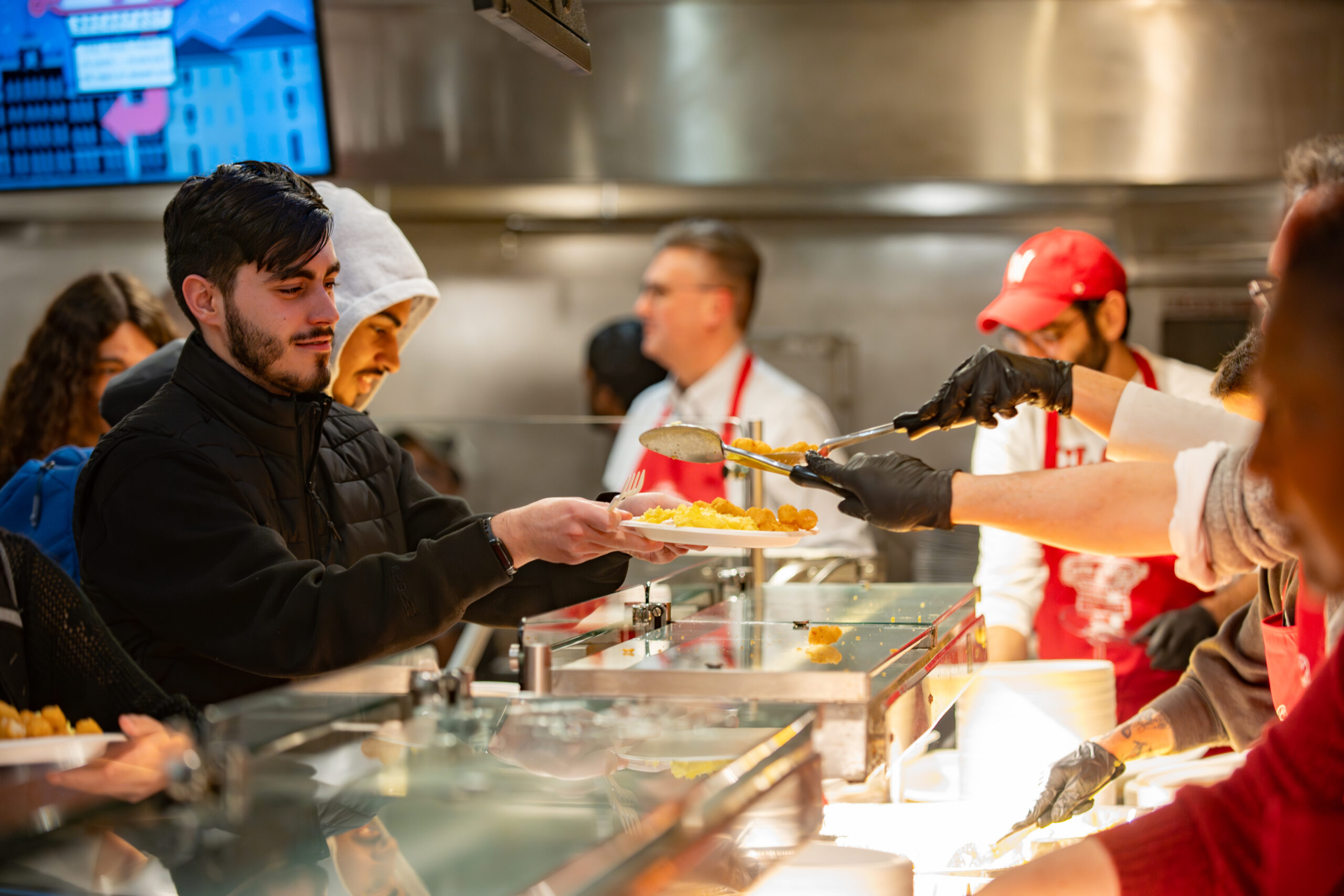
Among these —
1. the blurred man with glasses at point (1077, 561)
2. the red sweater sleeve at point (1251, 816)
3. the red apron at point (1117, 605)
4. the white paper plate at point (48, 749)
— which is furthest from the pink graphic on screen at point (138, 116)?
the red sweater sleeve at point (1251, 816)

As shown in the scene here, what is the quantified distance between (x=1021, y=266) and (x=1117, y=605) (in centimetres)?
74

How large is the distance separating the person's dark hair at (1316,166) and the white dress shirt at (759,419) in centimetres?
84

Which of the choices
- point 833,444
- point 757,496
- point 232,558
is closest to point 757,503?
point 757,496

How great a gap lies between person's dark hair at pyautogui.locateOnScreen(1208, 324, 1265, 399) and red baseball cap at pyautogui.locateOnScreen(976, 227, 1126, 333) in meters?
0.76

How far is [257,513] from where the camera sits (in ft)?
4.92

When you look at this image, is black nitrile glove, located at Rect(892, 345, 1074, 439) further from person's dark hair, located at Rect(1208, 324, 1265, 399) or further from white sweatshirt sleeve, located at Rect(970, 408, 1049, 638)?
white sweatshirt sleeve, located at Rect(970, 408, 1049, 638)

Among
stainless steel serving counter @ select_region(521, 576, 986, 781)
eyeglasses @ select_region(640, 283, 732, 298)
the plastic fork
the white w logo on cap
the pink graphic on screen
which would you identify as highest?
the pink graphic on screen

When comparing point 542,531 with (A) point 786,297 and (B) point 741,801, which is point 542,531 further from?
(A) point 786,297

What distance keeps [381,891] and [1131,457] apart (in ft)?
4.16

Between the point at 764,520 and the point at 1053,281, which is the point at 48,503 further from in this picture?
the point at 1053,281

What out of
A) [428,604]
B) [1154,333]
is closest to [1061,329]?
[428,604]

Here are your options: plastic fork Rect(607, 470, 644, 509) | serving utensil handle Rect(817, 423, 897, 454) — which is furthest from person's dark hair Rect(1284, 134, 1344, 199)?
plastic fork Rect(607, 470, 644, 509)

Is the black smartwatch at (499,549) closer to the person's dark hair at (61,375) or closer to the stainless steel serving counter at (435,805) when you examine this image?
the stainless steel serving counter at (435,805)

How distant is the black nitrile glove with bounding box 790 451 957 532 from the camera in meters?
1.40
